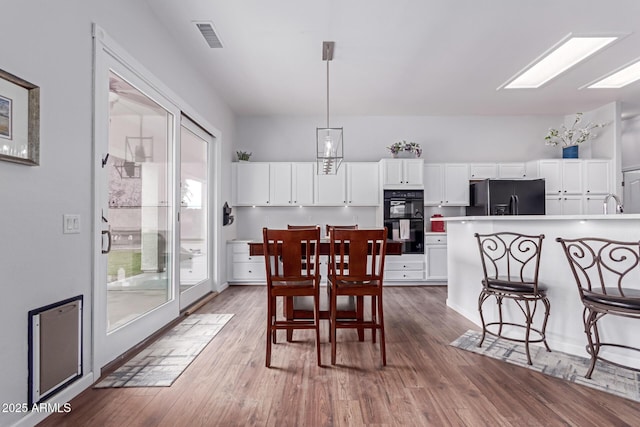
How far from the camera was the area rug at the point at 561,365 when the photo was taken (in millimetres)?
2236

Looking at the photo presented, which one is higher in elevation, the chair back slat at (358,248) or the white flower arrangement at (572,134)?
the white flower arrangement at (572,134)

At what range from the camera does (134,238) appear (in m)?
2.99

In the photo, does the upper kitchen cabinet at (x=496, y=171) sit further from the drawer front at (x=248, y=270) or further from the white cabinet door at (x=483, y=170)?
the drawer front at (x=248, y=270)

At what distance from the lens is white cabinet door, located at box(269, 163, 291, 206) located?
593 centimetres

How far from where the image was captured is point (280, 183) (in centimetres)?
593

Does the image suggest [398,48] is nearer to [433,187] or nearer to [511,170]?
[433,187]

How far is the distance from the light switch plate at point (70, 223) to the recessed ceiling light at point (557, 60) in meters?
4.80

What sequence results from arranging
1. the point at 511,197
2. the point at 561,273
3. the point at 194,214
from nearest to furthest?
the point at 561,273
the point at 194,214
the point at 511,197

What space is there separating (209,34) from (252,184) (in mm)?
2804

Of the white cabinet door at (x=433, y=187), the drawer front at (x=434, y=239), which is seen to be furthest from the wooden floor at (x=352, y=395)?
the white cabinet door at (x=433, y=187)

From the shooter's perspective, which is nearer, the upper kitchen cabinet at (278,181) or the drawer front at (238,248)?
the drawer front at (238,248)

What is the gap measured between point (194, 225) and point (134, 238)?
4.88 feet

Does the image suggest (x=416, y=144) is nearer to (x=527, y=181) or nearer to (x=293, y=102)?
(x=527, y=181)

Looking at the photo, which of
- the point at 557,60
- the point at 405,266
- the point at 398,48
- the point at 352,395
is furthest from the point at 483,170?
the point at 352,395
